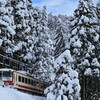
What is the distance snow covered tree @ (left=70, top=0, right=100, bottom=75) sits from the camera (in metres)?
39.5

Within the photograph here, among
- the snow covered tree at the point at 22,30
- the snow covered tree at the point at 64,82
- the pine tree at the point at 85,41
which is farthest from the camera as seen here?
the snow covered tree at the point at 22,30

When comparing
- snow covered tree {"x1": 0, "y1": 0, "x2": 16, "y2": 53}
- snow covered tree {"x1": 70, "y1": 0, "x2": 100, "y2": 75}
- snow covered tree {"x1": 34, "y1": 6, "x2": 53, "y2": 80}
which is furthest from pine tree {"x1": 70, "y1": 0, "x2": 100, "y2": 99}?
snow covered tree {"x1": 34, "y1": 6, "x2": 53, "y2": 80}

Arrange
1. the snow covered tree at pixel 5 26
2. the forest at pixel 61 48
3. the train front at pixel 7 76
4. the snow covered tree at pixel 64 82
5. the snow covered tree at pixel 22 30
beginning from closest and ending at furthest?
the snow covered tree at pixel 64 82 < the forest at pixel 61 48 < the train front at pixel 7 76 < the snow covered tree at pixel 5 26 < the snow covered tree at pixel 22 30

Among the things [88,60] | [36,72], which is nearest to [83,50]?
[88,60]

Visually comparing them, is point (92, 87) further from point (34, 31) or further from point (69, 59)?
point (34, 31)

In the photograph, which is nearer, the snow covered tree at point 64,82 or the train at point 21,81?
the snow covered tree at point 64,82

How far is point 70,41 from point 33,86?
9.73 metres

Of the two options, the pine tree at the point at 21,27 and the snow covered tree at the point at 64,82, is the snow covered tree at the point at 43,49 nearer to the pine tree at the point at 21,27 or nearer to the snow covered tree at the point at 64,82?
the pine tree at the point at 21,27

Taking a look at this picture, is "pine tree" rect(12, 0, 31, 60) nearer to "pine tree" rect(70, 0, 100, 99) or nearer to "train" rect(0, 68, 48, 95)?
"train" rect(0, 68, 48, 95)

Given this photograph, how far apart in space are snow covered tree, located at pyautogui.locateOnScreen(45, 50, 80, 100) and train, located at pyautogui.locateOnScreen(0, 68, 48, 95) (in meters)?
5.52

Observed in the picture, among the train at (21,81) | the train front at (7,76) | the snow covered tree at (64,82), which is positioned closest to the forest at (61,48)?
the snow covered tree at (64,82)

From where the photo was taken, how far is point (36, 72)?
173ft

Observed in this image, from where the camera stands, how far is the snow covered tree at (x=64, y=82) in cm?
3344

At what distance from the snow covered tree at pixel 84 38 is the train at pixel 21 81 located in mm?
6438
